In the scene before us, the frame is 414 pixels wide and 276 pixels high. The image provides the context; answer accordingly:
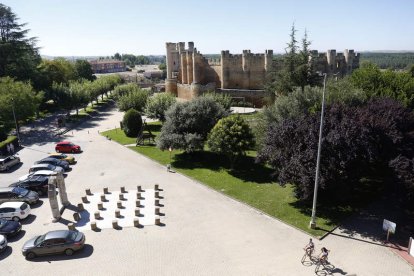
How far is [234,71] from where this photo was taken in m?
60.6

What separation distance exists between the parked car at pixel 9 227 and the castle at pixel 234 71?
41.8 m

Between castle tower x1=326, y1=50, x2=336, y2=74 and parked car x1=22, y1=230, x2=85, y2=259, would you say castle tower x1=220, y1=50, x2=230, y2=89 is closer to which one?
castle tower x1=326, y1=50, x2=336, y2=74

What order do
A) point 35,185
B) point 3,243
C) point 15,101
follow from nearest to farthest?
point 3,243 → point 35,185 → point 15,101

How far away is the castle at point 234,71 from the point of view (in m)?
56.8

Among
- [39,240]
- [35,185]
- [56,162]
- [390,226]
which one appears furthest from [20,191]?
[390,226]

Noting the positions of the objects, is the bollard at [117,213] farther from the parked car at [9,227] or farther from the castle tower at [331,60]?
the castle tower at [331,60]

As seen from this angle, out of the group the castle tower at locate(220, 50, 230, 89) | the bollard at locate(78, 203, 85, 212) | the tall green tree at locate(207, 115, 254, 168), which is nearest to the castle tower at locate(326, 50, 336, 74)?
the castle tower at locate(220, 50, 230, 89)

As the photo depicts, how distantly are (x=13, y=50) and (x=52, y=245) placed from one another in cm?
4810

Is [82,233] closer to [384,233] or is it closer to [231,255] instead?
[231,255]

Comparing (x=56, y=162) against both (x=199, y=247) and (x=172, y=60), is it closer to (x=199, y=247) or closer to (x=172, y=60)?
(x=199, y=247)

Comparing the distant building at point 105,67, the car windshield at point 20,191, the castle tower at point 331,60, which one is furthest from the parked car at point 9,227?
the distant building at point 105,67

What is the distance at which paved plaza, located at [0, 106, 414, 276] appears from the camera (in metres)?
16.4

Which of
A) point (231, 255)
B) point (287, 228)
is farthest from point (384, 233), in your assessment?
point (231, 255)

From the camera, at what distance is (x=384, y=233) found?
748 inches
